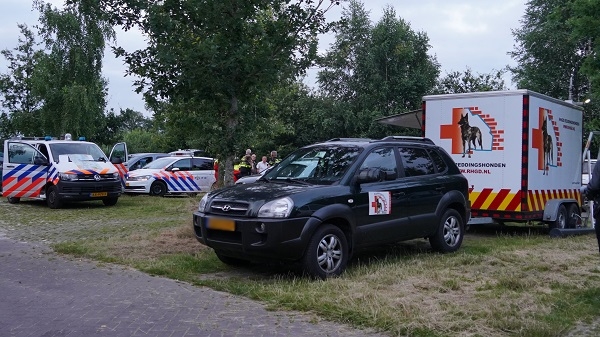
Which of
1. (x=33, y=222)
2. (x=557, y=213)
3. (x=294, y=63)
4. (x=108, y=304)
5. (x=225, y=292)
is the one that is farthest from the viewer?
(x=33, y=222)

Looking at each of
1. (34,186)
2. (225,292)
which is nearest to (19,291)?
(225,292)

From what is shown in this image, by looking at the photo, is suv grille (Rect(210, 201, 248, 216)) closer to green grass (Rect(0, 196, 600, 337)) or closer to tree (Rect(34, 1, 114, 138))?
green grass (Rect(0, 196, 600, 337))

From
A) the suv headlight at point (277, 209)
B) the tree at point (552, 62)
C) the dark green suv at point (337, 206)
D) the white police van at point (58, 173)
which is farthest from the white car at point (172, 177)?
the tree at point (552, 62)

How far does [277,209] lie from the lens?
717 cm

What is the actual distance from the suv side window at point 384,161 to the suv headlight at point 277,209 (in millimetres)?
1565

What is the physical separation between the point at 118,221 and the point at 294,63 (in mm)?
5813

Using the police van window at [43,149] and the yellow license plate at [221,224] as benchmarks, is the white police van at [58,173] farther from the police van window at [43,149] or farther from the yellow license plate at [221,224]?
the yellow license plate at [221,224]

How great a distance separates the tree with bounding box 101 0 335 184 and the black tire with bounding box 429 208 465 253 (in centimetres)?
367

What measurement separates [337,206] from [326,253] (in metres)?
0.61

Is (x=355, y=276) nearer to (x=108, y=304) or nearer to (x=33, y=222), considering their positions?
(x=108, y=304)

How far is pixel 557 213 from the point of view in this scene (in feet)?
39.5

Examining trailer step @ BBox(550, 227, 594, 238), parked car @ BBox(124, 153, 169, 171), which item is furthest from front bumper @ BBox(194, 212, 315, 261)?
parked car @ BBox(124, 153, 169, 171)

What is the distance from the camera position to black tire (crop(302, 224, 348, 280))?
7.30 metres

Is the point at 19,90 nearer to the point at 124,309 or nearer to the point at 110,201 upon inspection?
the point at 110,201
